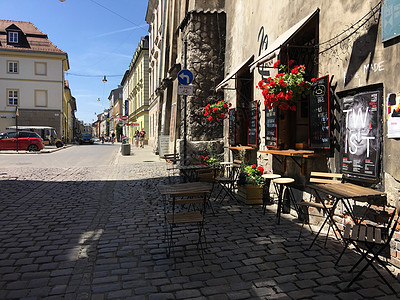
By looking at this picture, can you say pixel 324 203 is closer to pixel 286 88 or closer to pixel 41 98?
pixel 286 88

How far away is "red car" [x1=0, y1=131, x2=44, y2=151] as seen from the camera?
23.0 metres

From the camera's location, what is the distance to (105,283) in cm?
328

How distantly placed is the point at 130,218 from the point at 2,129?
130 ft

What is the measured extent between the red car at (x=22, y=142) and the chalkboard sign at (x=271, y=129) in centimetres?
2122

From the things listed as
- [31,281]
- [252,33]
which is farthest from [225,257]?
[252,33]

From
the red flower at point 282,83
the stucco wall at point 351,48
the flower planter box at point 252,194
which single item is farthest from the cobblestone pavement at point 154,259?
the red flower at point 282,83

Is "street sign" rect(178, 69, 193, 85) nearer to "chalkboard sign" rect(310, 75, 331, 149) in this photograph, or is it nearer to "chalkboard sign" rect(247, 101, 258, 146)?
"chalkboard sign" rect(247, 101, 258, 146)

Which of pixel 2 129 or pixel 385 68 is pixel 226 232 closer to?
pixel 385 68

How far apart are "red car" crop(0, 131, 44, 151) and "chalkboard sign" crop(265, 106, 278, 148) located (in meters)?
21.2

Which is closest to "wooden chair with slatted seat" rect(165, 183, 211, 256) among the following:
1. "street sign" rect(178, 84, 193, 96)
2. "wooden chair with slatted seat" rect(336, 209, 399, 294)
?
"wooden chair with slatted seat" rect(336, 209, 399, 294)

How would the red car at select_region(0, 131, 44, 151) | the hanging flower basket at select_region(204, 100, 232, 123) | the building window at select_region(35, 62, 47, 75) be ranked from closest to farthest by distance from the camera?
the hanging flower basket at select_region(204, 100, 232, 123) → the red car at select_region(0, 131, 44, 151) → the building window at select_region(35, 62, 47, 75)

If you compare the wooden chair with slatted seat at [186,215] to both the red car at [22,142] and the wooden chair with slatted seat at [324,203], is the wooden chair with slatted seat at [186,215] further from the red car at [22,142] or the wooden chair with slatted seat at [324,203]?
the red car at [22,142]

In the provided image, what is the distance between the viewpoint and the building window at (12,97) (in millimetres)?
37969

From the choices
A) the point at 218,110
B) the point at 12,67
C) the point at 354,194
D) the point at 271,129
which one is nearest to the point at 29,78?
the point at 12,67
